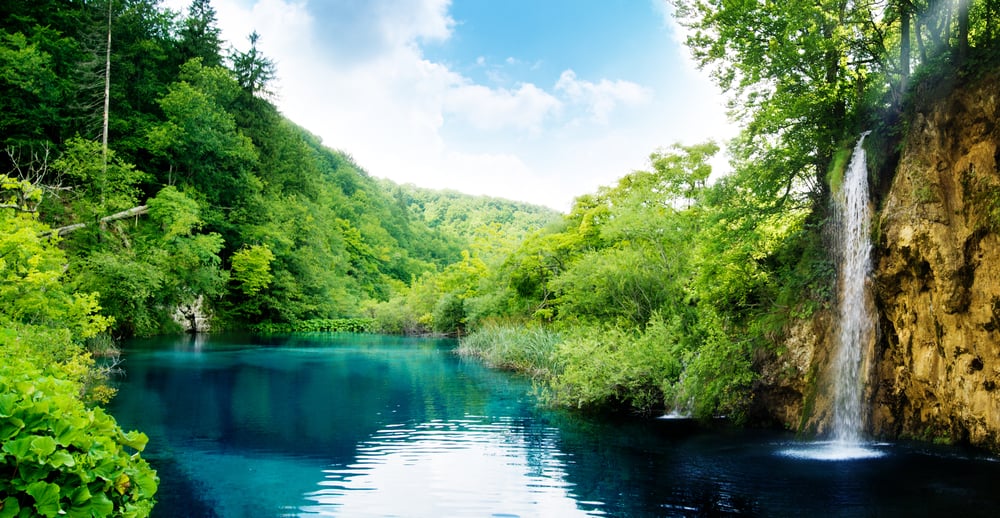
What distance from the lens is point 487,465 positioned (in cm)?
1011

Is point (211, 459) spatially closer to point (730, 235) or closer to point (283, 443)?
point (283, 443)

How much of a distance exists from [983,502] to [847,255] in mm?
5513

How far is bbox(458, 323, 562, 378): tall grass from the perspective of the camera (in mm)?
21788

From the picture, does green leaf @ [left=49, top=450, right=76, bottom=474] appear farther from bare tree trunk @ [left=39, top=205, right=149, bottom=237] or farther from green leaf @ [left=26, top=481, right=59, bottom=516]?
bare tree trunk @ [left=39, top=205, right=149, bottom=237]

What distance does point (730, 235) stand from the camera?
43.8 feet

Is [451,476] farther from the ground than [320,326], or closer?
closer

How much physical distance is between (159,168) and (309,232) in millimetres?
17404

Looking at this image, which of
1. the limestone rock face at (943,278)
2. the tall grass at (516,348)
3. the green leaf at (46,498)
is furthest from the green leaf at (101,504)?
the tall grass at (516,348)

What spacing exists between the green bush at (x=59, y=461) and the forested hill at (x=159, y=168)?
36.7 ft

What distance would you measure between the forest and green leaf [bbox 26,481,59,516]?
0.03ft

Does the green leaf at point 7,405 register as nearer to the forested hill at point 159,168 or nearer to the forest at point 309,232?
the forest at point 309,232

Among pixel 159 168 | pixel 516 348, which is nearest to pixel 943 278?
pixel 516 348

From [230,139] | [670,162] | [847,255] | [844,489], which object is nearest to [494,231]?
[670,162]

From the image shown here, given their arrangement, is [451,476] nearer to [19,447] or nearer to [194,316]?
[19,447]
